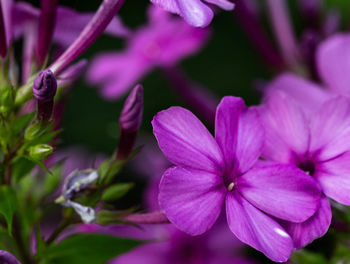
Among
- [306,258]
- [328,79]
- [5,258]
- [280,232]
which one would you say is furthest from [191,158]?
[328,79]

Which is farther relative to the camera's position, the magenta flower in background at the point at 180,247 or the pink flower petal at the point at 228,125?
the magenta flower in background at the point at 180,247

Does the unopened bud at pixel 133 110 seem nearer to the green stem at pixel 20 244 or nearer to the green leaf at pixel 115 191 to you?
the green leaf at pixel 115 191

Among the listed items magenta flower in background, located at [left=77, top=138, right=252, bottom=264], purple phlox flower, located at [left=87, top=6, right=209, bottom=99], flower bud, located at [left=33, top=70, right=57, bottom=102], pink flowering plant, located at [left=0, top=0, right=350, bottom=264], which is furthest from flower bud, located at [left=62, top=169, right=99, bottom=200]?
purple phlox flower, located at [left=87, top=6, right=209, bottom=99]

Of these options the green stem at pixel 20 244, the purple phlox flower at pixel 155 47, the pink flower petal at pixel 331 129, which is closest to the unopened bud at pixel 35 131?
the green stem at pixel 20 244

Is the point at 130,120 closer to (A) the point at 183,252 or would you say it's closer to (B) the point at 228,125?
(B) the point at 228,125

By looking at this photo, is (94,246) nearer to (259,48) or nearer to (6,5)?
(6,5)
